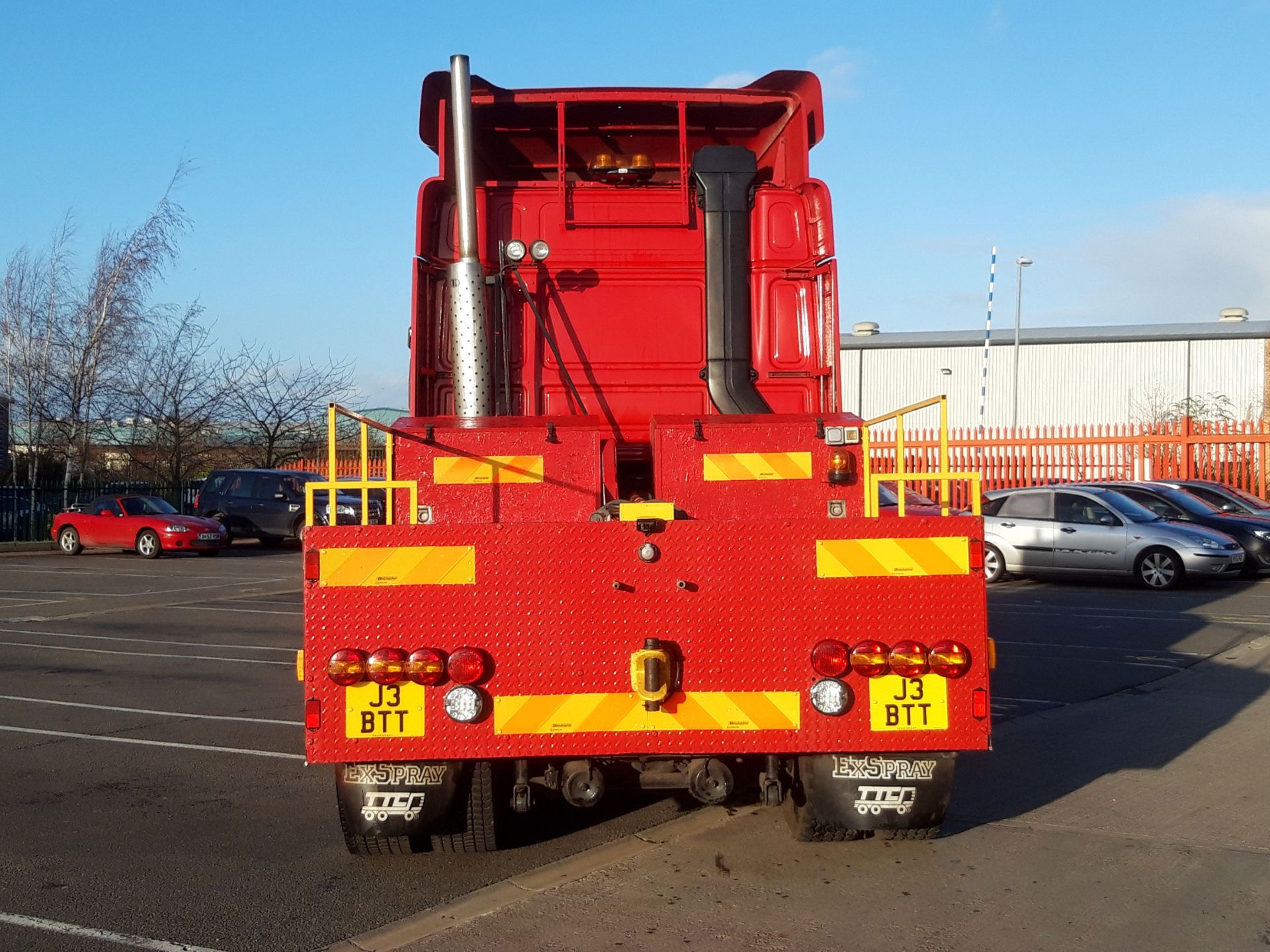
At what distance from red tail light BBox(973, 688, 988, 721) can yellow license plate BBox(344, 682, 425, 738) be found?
2034 mm

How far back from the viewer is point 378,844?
5.29m

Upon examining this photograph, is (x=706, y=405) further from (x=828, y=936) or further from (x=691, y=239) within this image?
(x=828, y=936)

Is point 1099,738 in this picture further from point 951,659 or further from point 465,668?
point 465,668

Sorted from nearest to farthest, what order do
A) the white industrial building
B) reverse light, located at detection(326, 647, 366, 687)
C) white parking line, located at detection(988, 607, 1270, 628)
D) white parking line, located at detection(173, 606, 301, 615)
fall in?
reverse light, located at detection(326, 647, 366, 687), white parking line, located at detection(988, 607, 1270, 628), white parking line, located at detection(173, 606, 301, 615), the white industrial building

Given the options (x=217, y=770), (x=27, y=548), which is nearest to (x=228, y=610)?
(x=217, y=770)

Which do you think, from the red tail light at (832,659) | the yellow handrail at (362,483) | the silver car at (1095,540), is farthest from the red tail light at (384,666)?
the silver car at (1095,540)

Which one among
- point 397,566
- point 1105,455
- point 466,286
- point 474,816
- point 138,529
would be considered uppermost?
point 466,286

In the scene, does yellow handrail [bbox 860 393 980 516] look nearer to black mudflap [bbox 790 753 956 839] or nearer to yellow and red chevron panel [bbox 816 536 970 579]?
yellow and red chevron panel [bbox 816 536 970 579]

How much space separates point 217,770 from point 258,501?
22.0m

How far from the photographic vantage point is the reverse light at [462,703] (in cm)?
468

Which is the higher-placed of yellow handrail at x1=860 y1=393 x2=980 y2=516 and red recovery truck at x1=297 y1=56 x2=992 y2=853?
yellow handrail at x1=860 y1=393 x2=980 y2=516

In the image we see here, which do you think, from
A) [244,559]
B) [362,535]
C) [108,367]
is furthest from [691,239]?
[108,367]

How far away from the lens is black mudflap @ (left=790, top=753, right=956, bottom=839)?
5008mm

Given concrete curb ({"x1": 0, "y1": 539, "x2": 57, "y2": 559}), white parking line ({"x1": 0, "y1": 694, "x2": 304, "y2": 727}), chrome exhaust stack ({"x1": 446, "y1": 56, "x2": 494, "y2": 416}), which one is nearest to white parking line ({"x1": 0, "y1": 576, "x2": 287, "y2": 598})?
white parking line ({"x1": 0, "y1": 694, "x2": 304, "y2": 727})
